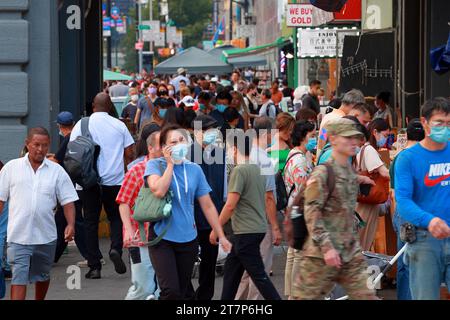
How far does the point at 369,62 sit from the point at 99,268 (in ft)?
34.7

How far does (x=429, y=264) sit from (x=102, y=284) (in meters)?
4.89

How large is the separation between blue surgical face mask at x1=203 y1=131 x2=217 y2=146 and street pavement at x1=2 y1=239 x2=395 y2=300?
5.02 ft

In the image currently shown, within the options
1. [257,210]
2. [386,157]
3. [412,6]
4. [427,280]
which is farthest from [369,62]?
[427,280]

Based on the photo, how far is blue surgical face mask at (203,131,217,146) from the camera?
11008 mm

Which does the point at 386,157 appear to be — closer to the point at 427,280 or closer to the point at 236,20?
the point at 427,280

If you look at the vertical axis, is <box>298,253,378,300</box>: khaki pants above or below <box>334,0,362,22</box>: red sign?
below

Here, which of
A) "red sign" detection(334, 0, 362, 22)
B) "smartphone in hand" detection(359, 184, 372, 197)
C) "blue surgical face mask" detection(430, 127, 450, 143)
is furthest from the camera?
"red sign" detection(334, 0, 362, 22)

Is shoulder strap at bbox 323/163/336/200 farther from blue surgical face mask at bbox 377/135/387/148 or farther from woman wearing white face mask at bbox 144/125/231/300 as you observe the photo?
blue surgical face mask at bbox 377/135/387/148

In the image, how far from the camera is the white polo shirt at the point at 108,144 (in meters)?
12.8

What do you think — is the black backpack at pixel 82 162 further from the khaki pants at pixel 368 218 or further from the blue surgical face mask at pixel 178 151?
the blue surgical face mask at pixel 178 151

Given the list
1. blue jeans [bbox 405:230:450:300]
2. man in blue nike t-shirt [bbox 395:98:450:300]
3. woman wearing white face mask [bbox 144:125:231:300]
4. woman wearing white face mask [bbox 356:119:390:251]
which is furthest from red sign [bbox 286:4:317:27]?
blue jeans [bbox 405:230:450:300]

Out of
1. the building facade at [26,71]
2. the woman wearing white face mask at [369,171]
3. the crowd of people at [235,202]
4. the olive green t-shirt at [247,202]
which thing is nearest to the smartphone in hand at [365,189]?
the crowd of people at [235,202]

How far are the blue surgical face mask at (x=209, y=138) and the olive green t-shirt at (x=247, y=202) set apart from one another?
1302 mm
